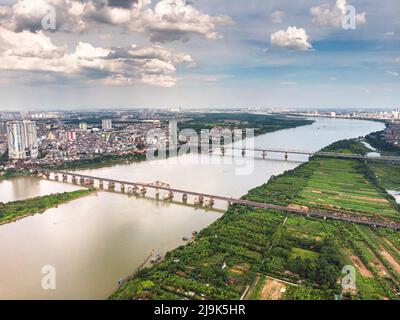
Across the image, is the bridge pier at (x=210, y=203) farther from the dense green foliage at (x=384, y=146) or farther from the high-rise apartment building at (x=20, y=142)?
the dense green foliage at (x=384, y=146)

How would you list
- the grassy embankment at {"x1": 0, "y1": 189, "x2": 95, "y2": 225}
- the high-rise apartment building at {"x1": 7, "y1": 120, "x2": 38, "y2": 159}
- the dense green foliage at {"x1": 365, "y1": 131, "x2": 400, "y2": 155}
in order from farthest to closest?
the dense green foliage at {"x1": 365, "y1": 131, "x2": 400, "y2": 155}
the high-rise apartment building at {"x1": 7, "y1": 120, "x2": 38, "y2": 159}
the grassy embankment at {"x1": 0, "y1": 189, "x2": 95, "y2": 225}

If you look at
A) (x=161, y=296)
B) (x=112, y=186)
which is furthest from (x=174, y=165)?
(x=161, y=296)

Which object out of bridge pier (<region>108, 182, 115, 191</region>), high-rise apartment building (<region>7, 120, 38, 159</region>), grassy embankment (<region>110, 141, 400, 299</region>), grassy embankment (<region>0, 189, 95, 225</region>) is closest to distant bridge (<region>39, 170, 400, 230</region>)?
bridge pier (<region>108, 182, 115, 191</region>)

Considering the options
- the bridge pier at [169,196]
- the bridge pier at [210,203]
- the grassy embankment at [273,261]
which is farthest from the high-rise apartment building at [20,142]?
the grassy embankment at [273,261]

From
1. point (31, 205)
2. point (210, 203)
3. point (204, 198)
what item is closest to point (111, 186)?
point (31, 205)

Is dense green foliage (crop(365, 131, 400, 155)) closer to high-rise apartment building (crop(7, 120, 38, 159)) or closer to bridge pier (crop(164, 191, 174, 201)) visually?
bridge pier (crop(164, 191, 174, 201))

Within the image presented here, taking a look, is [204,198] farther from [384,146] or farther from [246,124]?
[246,124]
